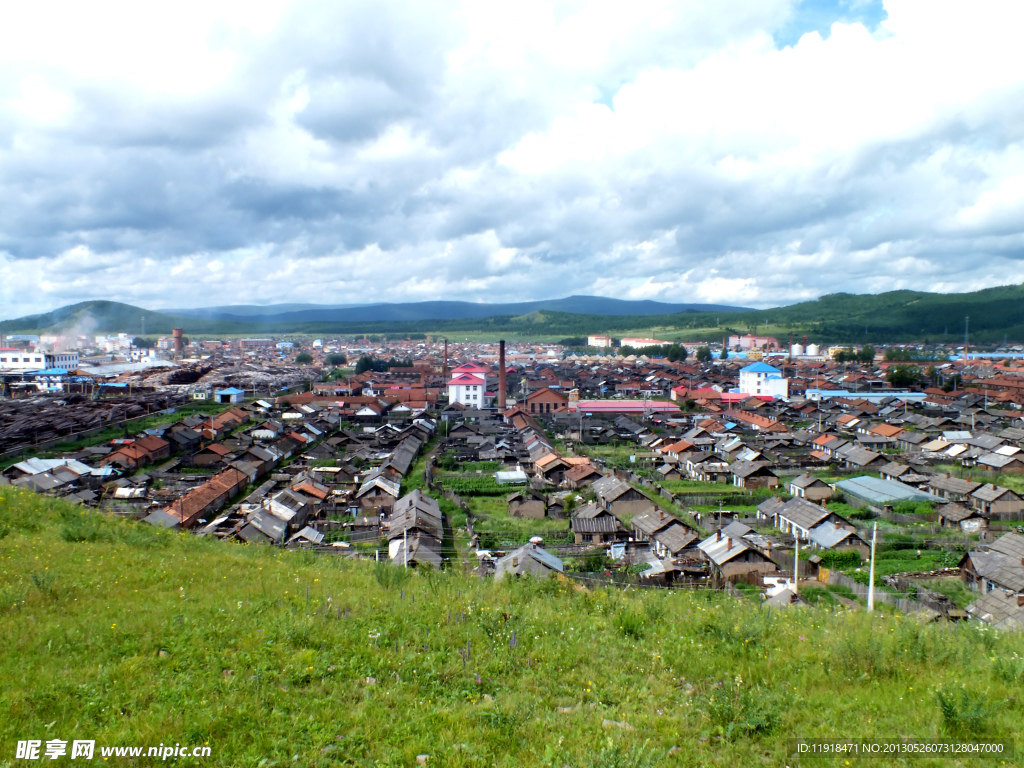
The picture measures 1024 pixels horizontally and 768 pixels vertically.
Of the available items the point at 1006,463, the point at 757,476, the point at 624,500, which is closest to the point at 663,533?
the point at 624,500

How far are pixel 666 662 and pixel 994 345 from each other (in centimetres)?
11998

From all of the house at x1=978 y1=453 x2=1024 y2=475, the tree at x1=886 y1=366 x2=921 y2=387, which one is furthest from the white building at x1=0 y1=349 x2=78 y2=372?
the tree at x1=886 y1=366 x2=921 y2=387

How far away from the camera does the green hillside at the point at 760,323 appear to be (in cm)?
11050

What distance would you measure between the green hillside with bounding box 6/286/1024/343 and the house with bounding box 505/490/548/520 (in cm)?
9522

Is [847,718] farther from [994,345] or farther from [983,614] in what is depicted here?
[994,345]

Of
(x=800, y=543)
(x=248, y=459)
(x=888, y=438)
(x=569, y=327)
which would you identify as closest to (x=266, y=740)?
(x=800, y=543)

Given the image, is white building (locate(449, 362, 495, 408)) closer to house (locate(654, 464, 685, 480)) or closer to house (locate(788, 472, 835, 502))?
house (locate(654, 464, 685, 480))

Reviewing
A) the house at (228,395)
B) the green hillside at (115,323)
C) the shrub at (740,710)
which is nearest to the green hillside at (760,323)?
the green hillside at (115,323)

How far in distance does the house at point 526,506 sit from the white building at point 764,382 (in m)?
33.7

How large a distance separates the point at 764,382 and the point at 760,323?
82351 mm

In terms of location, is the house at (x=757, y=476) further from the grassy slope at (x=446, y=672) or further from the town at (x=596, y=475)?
the grassy slope at (x=446, y=672)

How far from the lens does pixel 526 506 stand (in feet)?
59.1

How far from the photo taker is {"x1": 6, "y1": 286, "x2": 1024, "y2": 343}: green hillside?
110500mm

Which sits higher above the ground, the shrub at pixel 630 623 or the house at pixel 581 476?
the shrub at pixel 630 623
